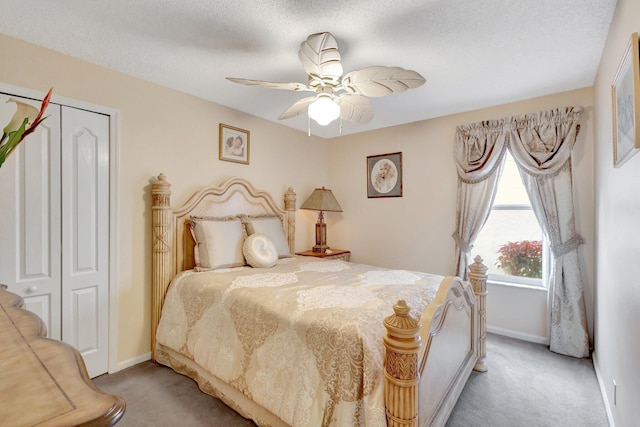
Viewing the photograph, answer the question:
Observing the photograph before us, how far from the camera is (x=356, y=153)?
4.27 meters

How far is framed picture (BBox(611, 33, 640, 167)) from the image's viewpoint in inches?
46.1

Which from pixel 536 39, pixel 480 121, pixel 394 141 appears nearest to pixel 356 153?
pixel 394 141

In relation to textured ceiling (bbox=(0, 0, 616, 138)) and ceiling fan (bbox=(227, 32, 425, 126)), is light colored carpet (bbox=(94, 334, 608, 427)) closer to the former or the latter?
ceiling fan (bbox=(227, 32, 425, 126))

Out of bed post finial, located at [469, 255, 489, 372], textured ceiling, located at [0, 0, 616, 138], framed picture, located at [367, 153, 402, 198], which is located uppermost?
textured ceiling, located at [0, 0, 616, 138]

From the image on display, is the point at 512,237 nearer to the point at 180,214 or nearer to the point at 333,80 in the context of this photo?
the point at 333,80

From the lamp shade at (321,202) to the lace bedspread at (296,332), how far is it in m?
1.41

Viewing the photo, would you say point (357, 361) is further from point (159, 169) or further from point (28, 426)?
point (159, 169)

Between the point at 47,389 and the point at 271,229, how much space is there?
2696 mm

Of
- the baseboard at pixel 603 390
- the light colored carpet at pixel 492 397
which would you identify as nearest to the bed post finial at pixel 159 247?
the light colored carpet at pixel 492 397

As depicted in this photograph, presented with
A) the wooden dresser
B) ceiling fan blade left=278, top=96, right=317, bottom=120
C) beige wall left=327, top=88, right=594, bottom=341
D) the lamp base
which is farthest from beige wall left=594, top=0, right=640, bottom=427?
the lamp base

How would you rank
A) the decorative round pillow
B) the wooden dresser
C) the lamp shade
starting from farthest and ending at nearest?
the lamp shade < the decorative round pillow < the wooden dresser

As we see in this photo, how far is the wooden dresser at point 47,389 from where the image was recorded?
1.57ft

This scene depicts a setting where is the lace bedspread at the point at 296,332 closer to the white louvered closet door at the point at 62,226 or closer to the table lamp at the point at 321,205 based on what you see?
the white louvered closet door at the point at 62,226

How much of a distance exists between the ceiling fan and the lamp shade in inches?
71.6
